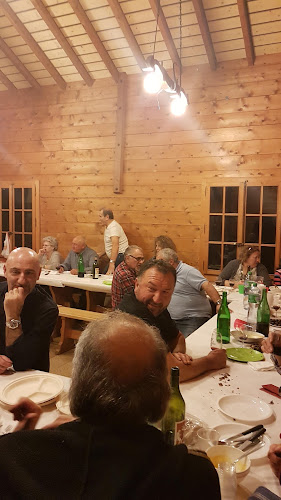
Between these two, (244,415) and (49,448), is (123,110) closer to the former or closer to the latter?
(244,415)

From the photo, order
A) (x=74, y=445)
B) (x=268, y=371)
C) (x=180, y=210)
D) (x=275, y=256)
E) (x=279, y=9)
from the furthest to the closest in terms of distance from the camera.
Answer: (x=180, y=210)
(x=275, y=256)
(x=279, y=9)
(x=268, y=371)
(x=74, y=445)

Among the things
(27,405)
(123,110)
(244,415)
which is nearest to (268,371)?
(244,415)

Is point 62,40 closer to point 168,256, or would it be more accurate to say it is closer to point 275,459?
point 168,256

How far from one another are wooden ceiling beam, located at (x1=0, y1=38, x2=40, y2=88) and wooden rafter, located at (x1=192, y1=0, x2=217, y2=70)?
11.8 ft

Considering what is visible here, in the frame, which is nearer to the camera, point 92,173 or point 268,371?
point 268,371

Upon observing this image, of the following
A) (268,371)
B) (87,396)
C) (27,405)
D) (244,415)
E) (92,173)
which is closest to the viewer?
(87,396)

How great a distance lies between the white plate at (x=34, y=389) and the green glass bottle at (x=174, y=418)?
1.74 ft

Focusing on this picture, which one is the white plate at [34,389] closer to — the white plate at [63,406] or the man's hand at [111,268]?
the white plate at [63,406]

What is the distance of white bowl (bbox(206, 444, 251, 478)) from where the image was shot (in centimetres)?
115

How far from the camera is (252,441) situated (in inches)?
50.8

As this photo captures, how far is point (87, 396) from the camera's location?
88cm

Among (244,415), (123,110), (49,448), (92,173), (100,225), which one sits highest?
(123,110)

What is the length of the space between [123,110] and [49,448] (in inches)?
263

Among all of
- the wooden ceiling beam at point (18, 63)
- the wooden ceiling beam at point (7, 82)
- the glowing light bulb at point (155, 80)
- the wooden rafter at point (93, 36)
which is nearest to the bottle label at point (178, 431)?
the glowing light bulb at point (155, 80)
